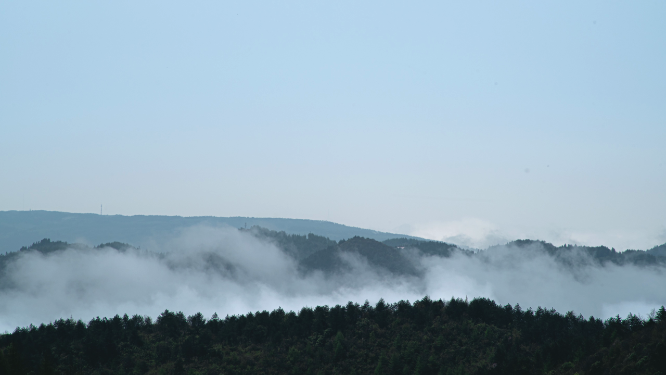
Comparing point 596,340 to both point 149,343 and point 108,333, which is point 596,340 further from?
point 108,333

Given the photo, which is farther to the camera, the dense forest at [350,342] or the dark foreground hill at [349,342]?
the dark foreground hill at [349,342]

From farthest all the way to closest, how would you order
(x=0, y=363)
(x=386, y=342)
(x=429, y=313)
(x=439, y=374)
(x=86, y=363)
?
(x=429, y=313) < (x=386, y=342) < (x=86, y=363) < (x=439, y=374) < (x=0, y=363)

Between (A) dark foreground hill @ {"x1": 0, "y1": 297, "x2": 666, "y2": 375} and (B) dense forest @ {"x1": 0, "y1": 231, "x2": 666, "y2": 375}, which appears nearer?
(B) dense forest @ {"x1": 0, "y1": 231, "x2": 666, "y2": 375}

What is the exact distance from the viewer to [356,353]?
106 m

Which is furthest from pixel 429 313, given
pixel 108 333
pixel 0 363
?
pixel 0 363

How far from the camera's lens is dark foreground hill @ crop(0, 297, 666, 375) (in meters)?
93.2

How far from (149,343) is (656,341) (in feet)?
291

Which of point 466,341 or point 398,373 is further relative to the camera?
point 466,341

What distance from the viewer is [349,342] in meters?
111

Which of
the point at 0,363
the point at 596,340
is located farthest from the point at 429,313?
the point at 0,363

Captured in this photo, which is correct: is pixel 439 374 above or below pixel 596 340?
below

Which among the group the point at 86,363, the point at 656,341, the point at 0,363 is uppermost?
the point at 656,341

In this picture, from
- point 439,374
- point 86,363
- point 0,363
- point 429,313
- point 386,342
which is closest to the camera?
point 0,363

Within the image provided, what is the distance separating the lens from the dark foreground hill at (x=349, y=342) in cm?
9325
